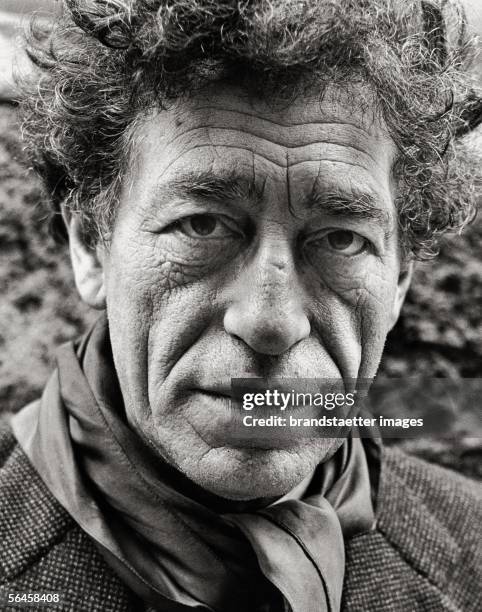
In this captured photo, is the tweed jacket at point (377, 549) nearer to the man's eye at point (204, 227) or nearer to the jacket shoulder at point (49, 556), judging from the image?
the jacket shoulder at point (49, 556)

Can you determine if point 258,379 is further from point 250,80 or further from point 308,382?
point 250,80

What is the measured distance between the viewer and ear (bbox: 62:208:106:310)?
6.42ft

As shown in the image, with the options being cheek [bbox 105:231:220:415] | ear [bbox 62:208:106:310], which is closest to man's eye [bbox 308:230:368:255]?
cheek [bbox 105:231:220:415]

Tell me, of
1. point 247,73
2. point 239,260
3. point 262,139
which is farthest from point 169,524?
point 247,73

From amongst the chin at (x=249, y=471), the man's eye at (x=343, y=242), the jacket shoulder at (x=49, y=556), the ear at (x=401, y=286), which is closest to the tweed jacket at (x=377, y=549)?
the jacket shoulder at (x=49, y=556)

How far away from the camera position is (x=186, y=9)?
159cm

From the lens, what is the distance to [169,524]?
5.76 feet

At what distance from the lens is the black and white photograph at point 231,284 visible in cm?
162

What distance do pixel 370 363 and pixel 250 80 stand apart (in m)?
0.72

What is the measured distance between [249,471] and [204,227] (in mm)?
533

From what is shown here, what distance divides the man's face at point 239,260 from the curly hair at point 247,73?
66 millimetres

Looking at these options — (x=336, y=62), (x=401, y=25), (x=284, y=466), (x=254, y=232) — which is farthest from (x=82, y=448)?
(x=401, y=25)

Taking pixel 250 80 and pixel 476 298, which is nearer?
pixel 250 80

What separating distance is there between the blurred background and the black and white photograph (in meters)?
0.57
